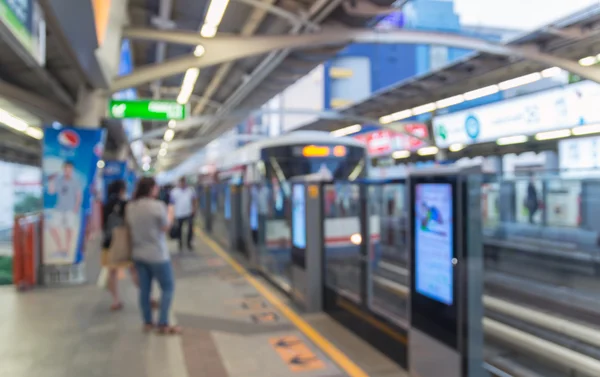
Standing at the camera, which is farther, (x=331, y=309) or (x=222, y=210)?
(x=222, y=210)

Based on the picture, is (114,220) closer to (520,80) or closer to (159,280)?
(159,280)

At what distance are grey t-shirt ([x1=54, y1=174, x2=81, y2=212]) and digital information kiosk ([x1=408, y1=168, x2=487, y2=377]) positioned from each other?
6.59 metres

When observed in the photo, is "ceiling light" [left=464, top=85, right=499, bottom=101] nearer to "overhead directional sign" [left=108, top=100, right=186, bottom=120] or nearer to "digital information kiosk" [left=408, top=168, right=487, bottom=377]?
"overhead directional sign" [left=108, top=100, right=186, bottom=120]

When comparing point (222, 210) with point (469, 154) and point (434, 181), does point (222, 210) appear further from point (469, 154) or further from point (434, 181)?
point (434, 181)

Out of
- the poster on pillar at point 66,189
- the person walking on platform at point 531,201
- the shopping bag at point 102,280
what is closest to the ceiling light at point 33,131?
the poster on pillar at point 66,189

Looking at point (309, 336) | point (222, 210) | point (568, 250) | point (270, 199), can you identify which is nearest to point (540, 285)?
point (568, 250)

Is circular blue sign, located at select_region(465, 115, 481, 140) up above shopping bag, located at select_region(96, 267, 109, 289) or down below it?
above

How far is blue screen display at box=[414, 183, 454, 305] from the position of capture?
4160mm

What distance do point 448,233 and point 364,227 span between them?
2130mm

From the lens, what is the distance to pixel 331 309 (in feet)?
23.0

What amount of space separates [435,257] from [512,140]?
1245cm

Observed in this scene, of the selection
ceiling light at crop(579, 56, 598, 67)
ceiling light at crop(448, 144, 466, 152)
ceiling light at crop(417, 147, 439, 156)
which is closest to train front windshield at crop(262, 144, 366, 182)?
ceiling light at crop(579, 56, 598, 67)

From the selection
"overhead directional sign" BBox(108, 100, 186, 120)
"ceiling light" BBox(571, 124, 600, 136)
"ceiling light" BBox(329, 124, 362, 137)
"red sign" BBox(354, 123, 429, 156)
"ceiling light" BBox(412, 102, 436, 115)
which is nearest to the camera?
"overhead directional sign" BBox(108, 100, 186, 120)

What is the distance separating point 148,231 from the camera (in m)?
5.94
